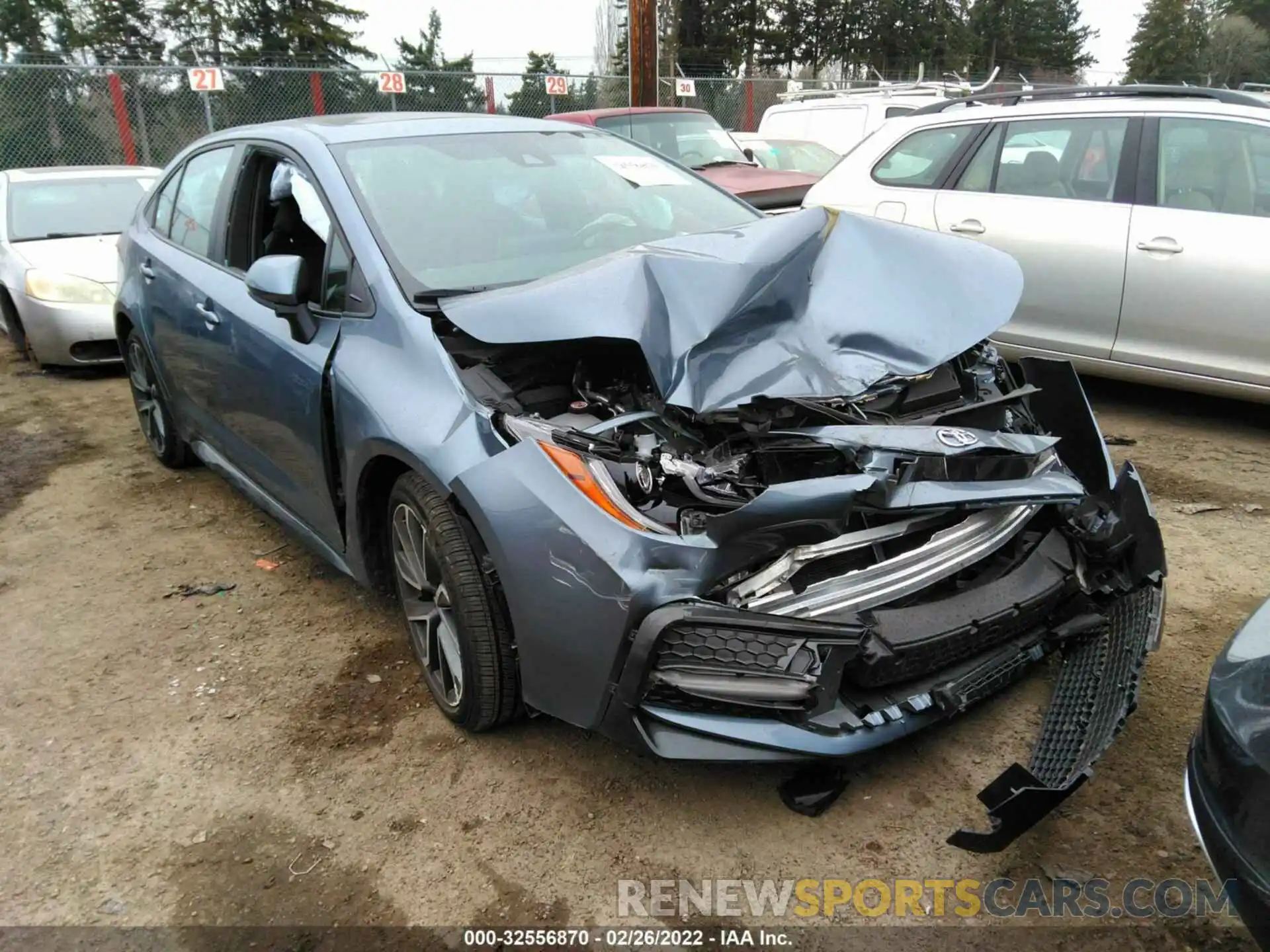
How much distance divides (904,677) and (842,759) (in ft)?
0.78

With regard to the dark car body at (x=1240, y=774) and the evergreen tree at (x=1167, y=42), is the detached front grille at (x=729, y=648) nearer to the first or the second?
the dark car body at (x=1240, y=774)

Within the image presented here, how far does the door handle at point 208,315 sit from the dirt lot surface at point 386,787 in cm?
104

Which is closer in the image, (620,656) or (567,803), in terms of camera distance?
(620,656)

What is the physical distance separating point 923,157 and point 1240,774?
185 inches

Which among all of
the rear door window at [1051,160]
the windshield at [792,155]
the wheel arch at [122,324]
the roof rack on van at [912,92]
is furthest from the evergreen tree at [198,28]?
the rear door window at [1051,160]

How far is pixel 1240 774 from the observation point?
164 cm

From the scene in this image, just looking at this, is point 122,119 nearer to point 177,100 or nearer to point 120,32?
point 177,100

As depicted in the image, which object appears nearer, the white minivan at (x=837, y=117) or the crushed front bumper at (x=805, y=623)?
the crushed front bumper at (x=805, y=623)

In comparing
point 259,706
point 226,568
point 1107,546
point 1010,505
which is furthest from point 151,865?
point 1107,546

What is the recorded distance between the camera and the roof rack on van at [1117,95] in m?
4.58

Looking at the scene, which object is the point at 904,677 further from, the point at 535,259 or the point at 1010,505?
the point at 535,259

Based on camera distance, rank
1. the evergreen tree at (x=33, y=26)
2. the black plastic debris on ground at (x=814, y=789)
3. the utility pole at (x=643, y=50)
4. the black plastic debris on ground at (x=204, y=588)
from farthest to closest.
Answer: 1. the evergreen tree at (x=33, y=26)
2. the utility pole at (x=643, y=50)
3. the black plastic debris on ground at (x=204, y=588)
4. the black plastic debris on ground at (x=814, y=789)

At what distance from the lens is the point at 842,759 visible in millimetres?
2098

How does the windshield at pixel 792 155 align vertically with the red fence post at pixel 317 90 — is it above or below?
below
